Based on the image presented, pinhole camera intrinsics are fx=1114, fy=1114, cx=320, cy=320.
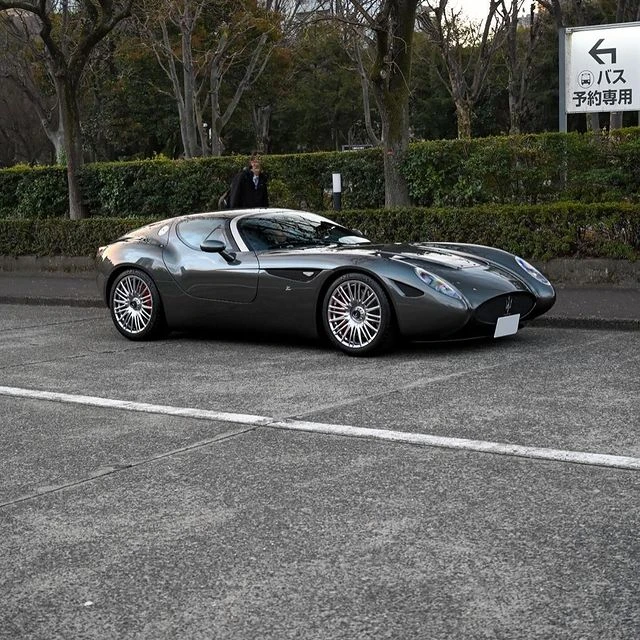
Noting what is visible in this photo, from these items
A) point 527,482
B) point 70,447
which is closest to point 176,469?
point 70,447

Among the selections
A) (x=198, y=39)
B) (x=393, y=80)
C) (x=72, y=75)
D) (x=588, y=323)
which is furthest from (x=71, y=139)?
(x=198, y=39)

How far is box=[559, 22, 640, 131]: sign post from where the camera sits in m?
15.2

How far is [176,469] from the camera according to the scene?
5.64m

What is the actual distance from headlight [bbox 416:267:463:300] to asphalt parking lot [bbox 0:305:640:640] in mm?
530

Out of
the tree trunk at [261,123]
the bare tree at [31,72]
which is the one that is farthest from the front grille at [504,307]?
the tree trunk at [261,123]

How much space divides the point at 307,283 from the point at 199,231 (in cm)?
158

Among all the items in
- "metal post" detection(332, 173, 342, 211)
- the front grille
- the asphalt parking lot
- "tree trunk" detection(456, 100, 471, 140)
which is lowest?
the asphalt parking lot

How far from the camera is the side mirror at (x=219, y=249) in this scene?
32.6 feet

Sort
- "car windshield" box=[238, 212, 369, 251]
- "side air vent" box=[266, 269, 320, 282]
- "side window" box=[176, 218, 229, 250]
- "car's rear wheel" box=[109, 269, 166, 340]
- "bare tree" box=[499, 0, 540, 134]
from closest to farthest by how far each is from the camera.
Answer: "side air vent" box=[266, 269, 320, 282]
"car windshield" box=[238, 212, 369, 251]
"side window" box=[176, 218, 229, 250]
"car's rear wheel" box=[109, 269, 166, 340]
"bare tree" box=[499, 0, 540, 134]

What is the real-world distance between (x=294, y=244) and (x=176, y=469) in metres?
4.62

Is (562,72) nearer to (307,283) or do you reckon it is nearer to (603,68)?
(603,68)

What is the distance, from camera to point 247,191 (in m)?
15.4

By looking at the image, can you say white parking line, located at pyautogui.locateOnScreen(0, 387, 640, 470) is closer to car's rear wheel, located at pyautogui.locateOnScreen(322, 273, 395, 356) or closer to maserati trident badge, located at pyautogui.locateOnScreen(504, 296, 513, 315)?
car's rear wheel, located at pyautogui.locateOnScreen(322, 273, 395, 356)

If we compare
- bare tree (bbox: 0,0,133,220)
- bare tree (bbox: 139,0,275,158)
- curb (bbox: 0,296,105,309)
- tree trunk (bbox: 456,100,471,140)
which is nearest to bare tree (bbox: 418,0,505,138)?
tree trunk (bbox: 456,100,471,140)
